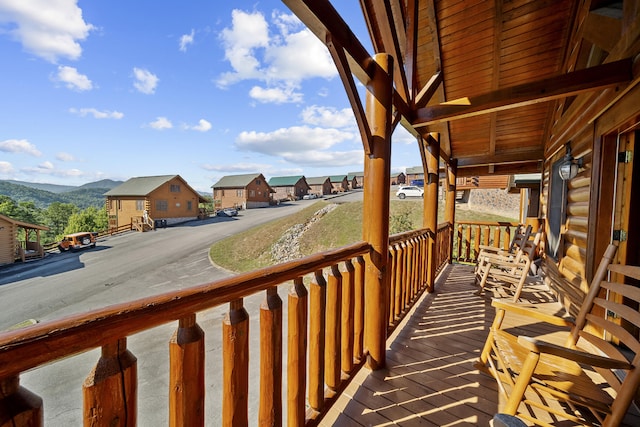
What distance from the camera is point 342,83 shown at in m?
1.66

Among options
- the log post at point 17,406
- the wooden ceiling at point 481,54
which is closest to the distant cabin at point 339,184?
the wooden ceiling at point 481,54

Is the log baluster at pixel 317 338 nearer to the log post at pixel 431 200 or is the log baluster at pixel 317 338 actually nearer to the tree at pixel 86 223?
the log post at pixel 431 200

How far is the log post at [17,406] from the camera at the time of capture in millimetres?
514

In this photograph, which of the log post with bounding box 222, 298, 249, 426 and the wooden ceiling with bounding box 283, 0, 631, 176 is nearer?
the log post with bounding box 222, 298, 249, 426

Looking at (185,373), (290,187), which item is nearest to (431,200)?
(185,373)

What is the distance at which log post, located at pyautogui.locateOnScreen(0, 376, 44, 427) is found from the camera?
0.51 m

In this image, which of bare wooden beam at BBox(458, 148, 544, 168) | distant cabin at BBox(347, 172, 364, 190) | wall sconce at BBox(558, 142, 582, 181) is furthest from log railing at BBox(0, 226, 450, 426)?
distant cabin at BBox(347, 172, 364, 190)

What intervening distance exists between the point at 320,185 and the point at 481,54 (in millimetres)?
42127

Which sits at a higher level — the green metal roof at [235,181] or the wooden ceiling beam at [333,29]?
the green metal roof at [235,181]

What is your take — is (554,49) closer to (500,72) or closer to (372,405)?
(500,72)

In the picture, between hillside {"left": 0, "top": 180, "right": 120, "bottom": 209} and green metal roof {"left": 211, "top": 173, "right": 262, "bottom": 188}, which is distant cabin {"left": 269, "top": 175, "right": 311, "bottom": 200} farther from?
hillside {"left": 0, "top": 180, "right": 120, "bottom": 209}

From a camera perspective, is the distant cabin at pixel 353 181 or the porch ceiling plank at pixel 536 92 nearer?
the porch ceiling plank at pixel 536 92

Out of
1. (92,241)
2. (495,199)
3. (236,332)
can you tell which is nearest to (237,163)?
(92,241)

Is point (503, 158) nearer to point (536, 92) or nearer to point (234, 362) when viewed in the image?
point (536, 92)
